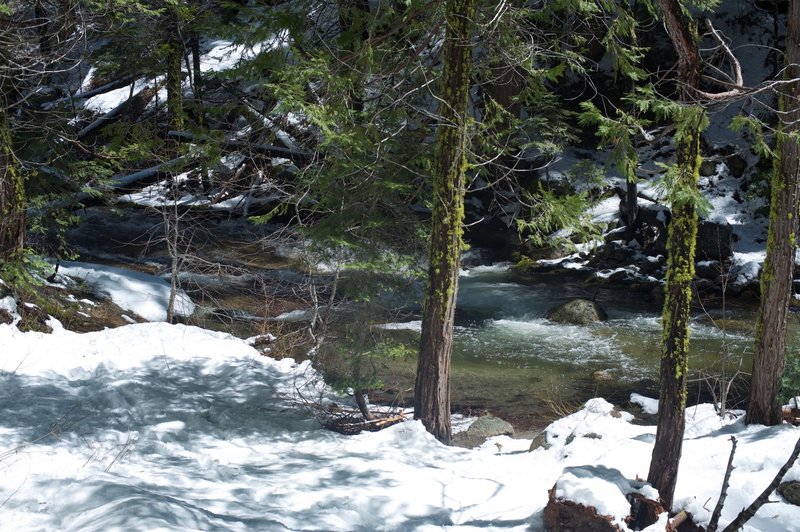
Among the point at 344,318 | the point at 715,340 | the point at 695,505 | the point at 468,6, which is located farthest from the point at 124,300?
the point at 715,340

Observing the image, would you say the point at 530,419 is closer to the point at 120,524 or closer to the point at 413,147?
the point at 413,147

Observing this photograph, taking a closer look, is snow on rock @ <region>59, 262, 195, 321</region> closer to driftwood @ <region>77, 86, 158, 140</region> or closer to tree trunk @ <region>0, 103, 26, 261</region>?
tree trunk @ <region>0, 103, 26, 261</region>

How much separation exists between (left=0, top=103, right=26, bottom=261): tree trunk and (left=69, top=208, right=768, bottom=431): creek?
2981 mm

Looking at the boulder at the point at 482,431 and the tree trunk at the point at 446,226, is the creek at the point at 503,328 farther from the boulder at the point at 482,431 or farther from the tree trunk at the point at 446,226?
the boulder at the point at 482,431

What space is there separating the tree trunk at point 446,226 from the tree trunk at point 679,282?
247 centimetres

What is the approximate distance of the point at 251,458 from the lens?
746 centimetres

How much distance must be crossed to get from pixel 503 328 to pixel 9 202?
1044 centimetres

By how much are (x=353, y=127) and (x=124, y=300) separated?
7.00 metres

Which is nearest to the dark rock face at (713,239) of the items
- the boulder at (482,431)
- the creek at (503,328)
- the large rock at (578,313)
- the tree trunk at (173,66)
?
the creek at (503,328)

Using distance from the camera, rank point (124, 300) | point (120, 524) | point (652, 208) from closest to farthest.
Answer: point (120, 524)
point (124, 300)
point (652, 208)

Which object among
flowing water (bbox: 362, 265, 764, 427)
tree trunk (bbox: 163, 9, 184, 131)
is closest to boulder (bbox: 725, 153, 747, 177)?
flowing water (bbox: 362, 265, 764, 427)

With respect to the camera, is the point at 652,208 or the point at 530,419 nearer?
the point at 530,419

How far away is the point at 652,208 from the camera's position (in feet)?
73.4

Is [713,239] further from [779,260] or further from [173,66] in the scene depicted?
[173,66]
